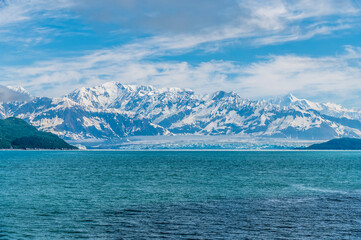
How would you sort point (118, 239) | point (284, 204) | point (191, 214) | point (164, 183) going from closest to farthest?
point (118, 239)
point (191, 214)
point (284, 204)
point (164, 183)

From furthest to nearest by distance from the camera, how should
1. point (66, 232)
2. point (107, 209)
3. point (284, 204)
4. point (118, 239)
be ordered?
point (284, 204)
point (107, 209)
point (66, 232)
point (118, 239)

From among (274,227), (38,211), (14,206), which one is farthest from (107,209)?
(274,227)

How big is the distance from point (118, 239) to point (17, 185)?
68549 mm

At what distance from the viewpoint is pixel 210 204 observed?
3105 inches

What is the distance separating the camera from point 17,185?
110500 mm

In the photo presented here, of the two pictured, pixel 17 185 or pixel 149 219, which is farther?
pixel 17 185

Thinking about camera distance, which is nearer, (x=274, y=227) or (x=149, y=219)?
(x=274, y=227)

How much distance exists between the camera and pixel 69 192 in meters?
95.8

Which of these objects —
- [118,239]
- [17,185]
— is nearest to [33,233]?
[118,239]

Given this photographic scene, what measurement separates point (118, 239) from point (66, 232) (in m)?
7.86

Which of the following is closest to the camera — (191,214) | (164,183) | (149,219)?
(149,219)

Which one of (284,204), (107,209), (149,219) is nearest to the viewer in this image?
(149,219)

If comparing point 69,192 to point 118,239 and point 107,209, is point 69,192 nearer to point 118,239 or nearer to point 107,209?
point 107,209

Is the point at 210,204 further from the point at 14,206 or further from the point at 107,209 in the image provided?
the point at 14,206
